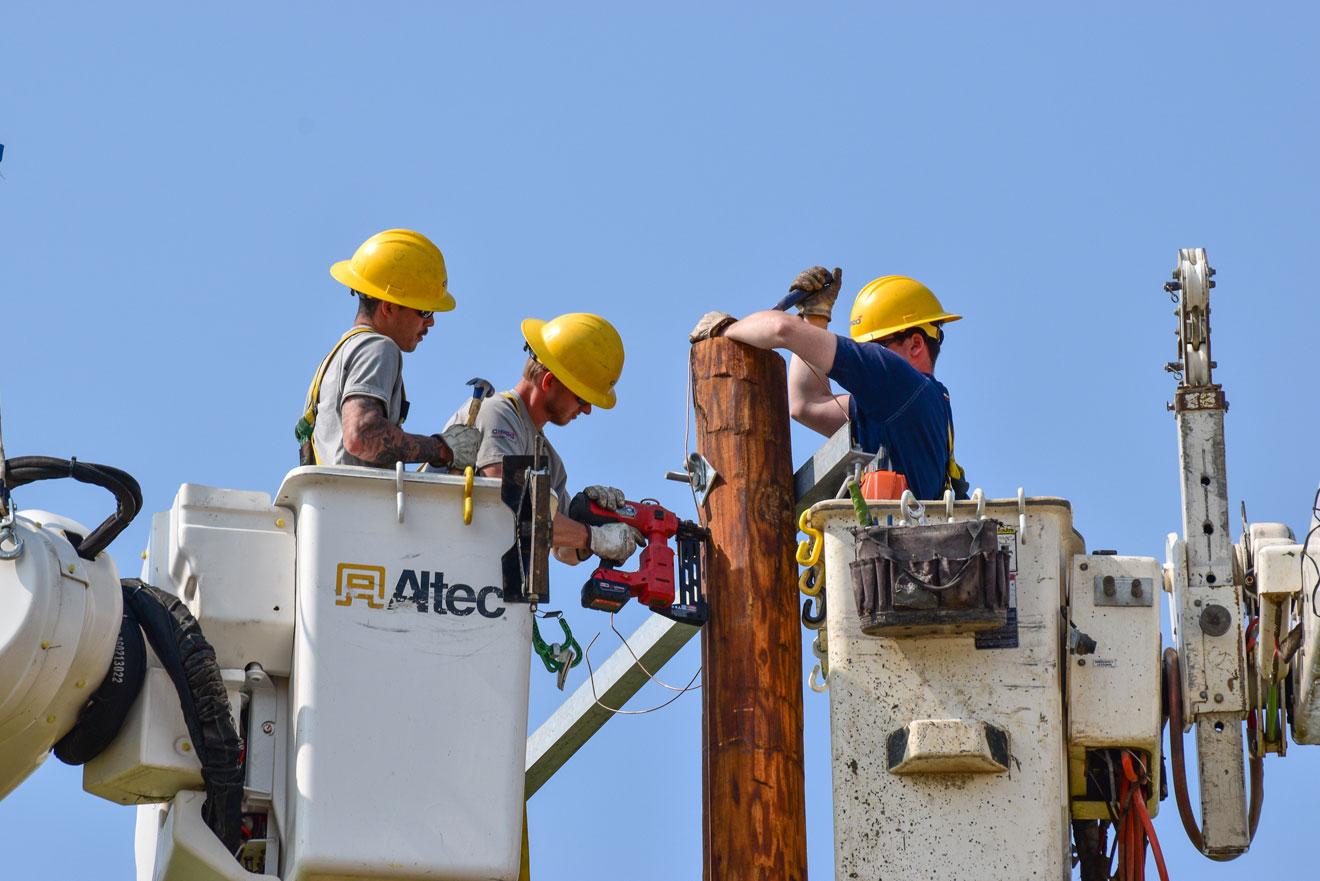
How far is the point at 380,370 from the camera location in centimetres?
801

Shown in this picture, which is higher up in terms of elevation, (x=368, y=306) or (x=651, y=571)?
(x=368, y=306)

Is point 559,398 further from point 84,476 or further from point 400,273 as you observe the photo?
point 84,476

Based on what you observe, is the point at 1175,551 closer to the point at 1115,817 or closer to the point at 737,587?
the point at 1115,817

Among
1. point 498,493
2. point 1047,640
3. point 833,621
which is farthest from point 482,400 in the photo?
point 1047,640

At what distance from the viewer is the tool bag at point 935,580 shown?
7.55m

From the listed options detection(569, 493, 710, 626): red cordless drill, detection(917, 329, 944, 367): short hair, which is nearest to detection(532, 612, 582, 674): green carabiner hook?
detection(569, 493, 710, 626): red cordless drill

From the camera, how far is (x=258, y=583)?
7500 mm

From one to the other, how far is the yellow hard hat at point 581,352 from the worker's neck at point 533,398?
9cm

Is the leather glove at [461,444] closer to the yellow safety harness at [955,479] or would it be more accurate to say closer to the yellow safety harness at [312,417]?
the yellow safety harness at [312,417]

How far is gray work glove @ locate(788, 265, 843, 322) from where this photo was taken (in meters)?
9.09

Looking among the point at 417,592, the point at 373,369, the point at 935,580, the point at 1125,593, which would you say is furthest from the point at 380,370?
the point at 1125,593

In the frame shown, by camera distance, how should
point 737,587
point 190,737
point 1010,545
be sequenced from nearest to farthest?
point 190,737, point 1010,545, point 737,587

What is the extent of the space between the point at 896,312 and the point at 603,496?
1524mm

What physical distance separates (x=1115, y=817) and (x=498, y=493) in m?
2.19
